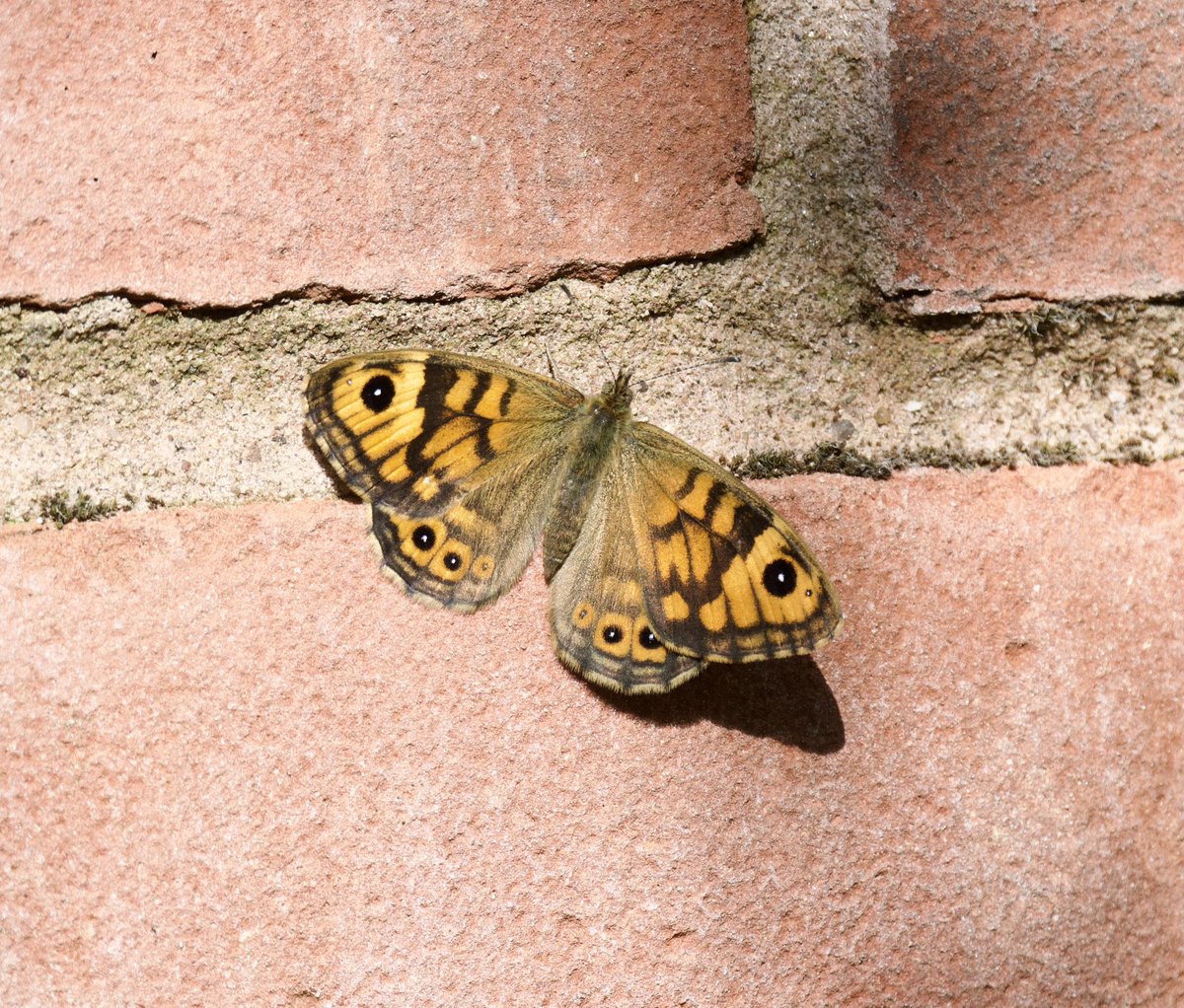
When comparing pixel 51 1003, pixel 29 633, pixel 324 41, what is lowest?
pixel 51 1003

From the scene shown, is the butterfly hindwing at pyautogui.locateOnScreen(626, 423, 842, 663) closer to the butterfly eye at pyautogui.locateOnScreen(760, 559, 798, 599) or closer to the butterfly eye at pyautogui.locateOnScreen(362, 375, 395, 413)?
the butterfly eye at pyautogui.locateOnScreen(760, 559, 798, 599)

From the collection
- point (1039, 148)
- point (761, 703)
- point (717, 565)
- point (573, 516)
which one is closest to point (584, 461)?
point (573, 516)

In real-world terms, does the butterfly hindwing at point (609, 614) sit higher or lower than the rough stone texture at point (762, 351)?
lower

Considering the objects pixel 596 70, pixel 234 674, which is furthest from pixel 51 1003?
pixel 596 70

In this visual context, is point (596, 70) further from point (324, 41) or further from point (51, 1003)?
point (51, 1003)

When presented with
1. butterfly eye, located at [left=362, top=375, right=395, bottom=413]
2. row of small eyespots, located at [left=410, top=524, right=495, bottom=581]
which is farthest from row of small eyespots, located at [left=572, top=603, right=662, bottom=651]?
butterfly eye, located at [left=362, top=375, right=395, bottom=413]

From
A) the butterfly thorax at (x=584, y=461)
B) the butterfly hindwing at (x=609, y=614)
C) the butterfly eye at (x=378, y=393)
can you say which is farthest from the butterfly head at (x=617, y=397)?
the butterfly eye at (x=378, y=393)

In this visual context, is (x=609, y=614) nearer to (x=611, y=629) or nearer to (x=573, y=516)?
(x=611, y=629)

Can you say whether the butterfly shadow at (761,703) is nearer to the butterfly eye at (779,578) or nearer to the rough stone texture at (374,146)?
the butterfly eye at (779,578)
